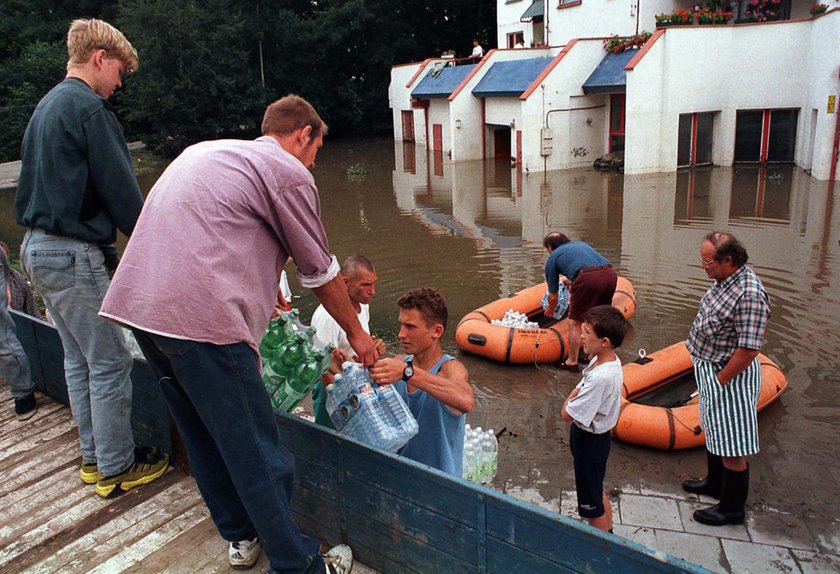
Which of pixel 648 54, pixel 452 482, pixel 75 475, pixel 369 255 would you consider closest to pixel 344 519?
pixel 452 482

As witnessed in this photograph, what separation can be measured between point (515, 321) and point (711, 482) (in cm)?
371

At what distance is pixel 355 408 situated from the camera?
10.7 feet

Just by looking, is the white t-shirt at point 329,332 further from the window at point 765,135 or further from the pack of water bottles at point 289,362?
the window at point 765,135

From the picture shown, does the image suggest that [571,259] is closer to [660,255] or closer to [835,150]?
[660,255]

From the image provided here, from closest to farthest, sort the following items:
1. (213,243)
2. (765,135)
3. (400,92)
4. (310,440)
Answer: (213,243)
(310,440)
(765,135)
(400,92)

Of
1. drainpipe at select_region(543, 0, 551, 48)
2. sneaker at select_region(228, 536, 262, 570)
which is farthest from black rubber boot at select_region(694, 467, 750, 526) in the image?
drainpipe at select_region(543, 0, 551, 48)

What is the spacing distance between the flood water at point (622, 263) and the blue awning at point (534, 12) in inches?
362

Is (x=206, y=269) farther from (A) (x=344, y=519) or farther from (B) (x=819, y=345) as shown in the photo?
(B) (x=819, y=345)

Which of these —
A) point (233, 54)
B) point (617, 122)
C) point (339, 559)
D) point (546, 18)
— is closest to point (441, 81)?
point (546, 18)

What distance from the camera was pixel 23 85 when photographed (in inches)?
1218

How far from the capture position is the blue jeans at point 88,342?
337cm

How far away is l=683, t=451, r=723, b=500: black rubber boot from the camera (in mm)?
5071

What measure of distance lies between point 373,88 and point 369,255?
30.4m

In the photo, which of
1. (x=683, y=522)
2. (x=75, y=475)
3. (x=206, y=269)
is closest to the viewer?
(x=206, y=269)
